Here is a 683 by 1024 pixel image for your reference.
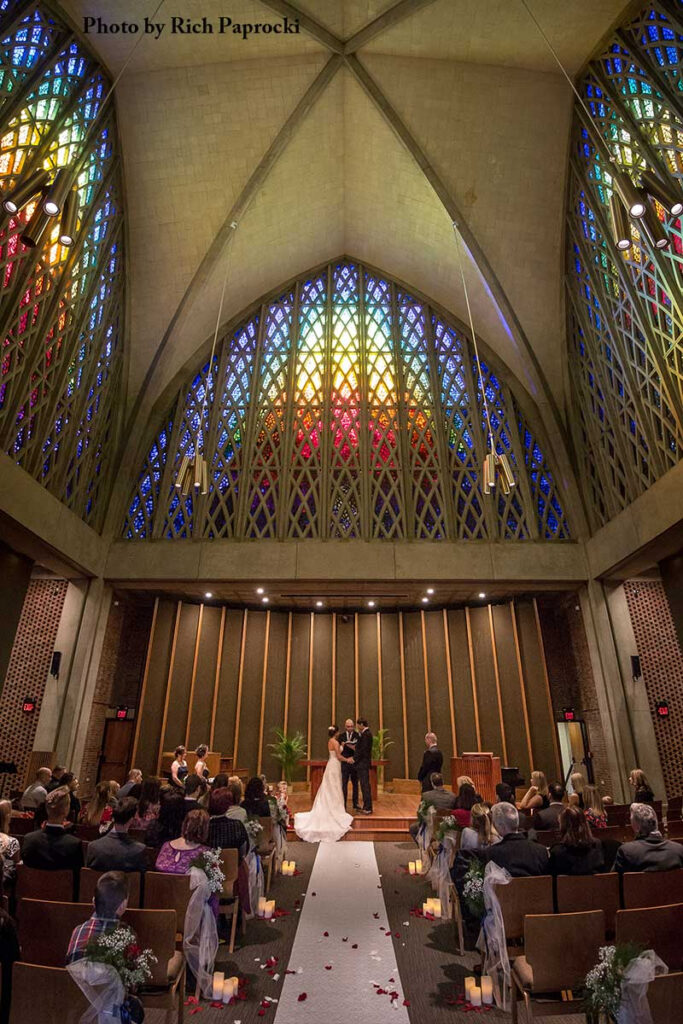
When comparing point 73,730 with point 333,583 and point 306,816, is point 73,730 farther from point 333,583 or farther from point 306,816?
point 333,583

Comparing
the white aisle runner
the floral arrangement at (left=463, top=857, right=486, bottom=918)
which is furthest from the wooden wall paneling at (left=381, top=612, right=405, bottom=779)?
the floral arrangement at (left=463, top=857, right=486, bottom=918)

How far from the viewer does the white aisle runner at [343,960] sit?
133 inches

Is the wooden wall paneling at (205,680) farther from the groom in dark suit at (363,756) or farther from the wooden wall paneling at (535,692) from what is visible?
the wooden wall paneling at (535,692)

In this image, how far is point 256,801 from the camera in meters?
5.74

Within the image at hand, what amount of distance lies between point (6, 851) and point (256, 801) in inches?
98.8

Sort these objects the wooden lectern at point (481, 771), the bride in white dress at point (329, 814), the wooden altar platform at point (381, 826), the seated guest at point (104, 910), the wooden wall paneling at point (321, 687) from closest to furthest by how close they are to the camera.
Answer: the seated guest at point (104, 910) → the bride in white dress at point (329, 814) → the wooden altar platform at point (381, 826) → the wooden lectern at point (481, 771) → the wooden wall paneling at point (321, 687)

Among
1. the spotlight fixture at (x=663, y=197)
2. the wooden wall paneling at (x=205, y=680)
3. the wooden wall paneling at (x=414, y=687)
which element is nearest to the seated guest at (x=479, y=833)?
the spotlight fixture at (x=663, y=197)

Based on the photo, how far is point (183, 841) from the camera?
375cm

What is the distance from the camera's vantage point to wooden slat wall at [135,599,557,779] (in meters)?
12.2

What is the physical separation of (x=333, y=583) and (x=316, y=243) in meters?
8.77

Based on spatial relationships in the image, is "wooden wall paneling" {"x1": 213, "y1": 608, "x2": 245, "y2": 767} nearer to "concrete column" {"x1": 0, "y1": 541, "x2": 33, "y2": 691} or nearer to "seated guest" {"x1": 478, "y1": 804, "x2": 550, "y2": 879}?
"concrete column" {"x1": 0, "y1": 541, "x2": 33, "y2": 691}

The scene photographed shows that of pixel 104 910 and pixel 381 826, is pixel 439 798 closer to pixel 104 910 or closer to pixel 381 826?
pixel 381 826

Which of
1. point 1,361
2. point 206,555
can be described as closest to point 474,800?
point 206,555

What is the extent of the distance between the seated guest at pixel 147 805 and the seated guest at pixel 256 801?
36.8 inches
